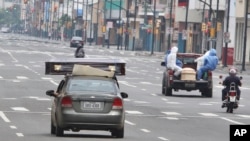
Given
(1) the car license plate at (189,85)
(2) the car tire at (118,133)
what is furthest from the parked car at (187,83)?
(2) the car tire at (118,133)

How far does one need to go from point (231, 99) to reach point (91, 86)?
40.9 ft

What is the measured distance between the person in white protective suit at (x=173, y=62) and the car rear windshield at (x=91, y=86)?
66.3ft

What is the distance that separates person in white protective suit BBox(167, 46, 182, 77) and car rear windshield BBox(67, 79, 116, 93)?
66.3ft

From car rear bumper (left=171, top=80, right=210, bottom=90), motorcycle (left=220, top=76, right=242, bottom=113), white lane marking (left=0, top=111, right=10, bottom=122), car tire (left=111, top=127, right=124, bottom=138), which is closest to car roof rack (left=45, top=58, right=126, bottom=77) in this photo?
white lane marking (left=0, top=111, right=10, bottom=122)

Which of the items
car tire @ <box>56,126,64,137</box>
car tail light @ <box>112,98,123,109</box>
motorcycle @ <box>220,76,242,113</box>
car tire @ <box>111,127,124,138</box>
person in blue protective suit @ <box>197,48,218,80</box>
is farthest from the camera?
person in blue protective suit @ <box>197,48,218,80</box>

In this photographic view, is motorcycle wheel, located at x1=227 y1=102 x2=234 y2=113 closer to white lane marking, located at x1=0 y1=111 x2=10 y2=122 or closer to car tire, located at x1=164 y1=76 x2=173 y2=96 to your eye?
white lane marking, located at x1=0 y1=111 x2=10 y2=122

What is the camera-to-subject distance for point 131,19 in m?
166

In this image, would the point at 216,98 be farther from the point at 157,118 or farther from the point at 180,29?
the point at 180,29

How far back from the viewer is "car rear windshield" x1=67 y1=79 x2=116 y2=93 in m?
22.4

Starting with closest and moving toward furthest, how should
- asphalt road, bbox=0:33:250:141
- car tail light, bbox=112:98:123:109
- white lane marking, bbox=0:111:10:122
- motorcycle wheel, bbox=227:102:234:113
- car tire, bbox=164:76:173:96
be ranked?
car tail light, bbox=112:98:123:109
asphalt road, bbox=0:33:250:141
white lane marking, bbox=0:111:10:122
motorcycle wheel, bbox=227:102:234:113
car tire, bbox=164:76:173:96

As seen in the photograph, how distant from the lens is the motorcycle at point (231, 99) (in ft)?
112

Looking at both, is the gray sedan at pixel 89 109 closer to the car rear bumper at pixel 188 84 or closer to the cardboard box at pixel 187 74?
the car rear bumper at pixel 188 84

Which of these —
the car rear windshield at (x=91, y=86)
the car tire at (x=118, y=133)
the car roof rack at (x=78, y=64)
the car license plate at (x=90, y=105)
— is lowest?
the car tire at (x=118, y=133)

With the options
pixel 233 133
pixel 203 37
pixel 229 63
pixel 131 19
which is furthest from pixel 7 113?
pixel 131 19
